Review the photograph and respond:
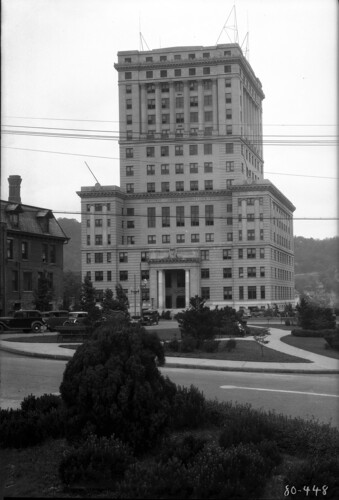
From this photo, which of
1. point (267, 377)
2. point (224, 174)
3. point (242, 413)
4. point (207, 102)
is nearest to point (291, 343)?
point (267, 377)

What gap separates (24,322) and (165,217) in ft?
59.8

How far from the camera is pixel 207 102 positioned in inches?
597

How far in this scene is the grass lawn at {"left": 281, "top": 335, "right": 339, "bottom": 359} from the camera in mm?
21884

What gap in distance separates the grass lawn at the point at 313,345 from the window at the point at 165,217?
26.1 ft

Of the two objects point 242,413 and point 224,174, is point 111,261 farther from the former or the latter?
point 242,413

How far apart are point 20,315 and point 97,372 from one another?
89.2 ft

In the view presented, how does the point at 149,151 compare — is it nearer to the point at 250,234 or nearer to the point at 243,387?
the point at 250,234

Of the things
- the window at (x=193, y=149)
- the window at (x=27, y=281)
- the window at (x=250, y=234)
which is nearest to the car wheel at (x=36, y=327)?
the window at (x=27, y=281)

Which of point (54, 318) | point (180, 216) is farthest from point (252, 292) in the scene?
point (54, 318)

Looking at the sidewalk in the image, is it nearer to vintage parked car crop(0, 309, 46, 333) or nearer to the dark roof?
the dark roof

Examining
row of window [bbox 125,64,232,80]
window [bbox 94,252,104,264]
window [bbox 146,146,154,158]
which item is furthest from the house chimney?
row of window [bbox 125,64,232,80]

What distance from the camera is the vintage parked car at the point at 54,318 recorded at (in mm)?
31516

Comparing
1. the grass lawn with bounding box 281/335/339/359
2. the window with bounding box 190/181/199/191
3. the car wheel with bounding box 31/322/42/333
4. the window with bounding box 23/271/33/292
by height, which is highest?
the window with bounding box 190/181/199/191

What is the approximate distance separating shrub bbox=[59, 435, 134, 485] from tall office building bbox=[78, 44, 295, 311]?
948 cm
